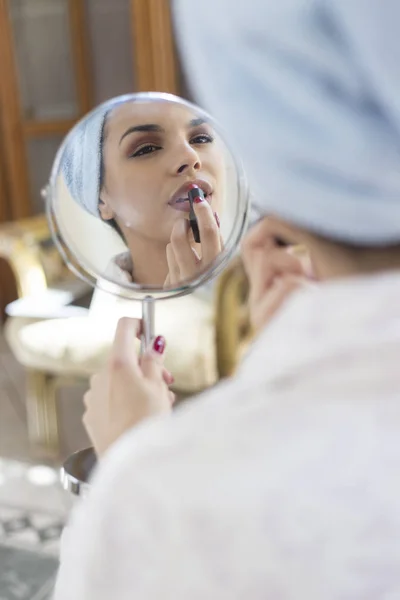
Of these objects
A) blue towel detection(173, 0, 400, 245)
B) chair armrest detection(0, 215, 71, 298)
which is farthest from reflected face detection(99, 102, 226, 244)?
chair armrest detection(0, 215, 71, 298)

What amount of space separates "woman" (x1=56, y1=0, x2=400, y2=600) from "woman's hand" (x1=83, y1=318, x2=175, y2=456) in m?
0.11

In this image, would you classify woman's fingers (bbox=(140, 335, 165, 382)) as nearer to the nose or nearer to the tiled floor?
the nose

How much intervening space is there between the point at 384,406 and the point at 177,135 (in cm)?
24

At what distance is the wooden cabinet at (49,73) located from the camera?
1.91m

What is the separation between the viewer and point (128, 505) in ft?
0.97

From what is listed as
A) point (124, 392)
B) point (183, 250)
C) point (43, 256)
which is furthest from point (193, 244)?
point (43, 256)

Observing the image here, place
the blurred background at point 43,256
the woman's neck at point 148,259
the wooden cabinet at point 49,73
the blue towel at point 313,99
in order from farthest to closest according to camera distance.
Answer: the wooden cabinet at point 49,73 → the blurred background at point 43,256 → the woman's neck at point 148,259 → the blue towel at point 313,99

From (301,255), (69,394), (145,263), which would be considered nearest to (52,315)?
(69,394)

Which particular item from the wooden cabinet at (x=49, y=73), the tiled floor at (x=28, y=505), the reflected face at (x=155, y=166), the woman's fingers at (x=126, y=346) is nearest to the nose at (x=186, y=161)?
the reflected face at (x=155, y=166)

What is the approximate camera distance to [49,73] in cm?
204

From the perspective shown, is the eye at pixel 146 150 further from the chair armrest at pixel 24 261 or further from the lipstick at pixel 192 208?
the chair armrest at pixel 24 261

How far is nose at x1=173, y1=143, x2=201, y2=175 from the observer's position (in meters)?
0.44

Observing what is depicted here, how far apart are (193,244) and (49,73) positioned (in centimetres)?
176

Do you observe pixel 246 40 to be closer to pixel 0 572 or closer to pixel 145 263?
pixel 145 263
